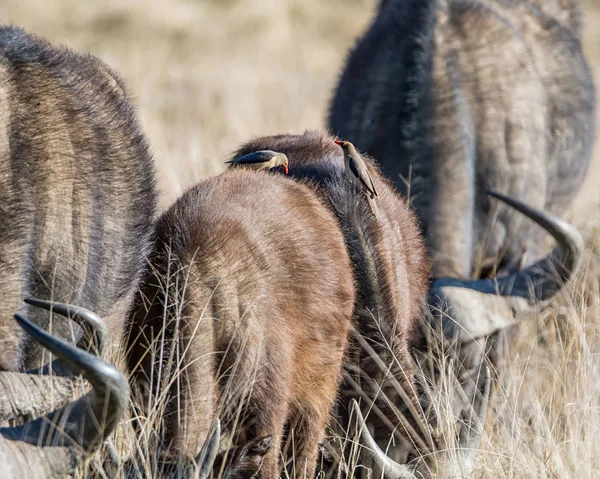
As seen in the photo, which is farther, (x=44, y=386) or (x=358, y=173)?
(x=358, y=173)

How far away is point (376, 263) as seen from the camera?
4.56m

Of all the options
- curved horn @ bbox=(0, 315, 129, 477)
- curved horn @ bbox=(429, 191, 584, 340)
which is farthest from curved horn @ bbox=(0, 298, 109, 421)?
curved horn @ bbox=(429, 191, 584, 340)

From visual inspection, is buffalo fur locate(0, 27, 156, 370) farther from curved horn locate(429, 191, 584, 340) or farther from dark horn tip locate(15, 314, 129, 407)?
curved horn locate(429, 191, 584, 340)

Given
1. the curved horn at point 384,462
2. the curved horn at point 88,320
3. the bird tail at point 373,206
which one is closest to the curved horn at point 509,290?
the bird tail at point 373,206

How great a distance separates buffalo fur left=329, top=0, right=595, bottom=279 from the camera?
20.5 ft

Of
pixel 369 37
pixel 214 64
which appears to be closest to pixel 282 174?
pixel 369 37

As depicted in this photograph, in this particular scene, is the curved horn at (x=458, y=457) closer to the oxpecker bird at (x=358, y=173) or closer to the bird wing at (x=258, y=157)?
the oxpecker bird at (x=358, y=173)

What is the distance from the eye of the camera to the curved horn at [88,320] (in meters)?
3.36

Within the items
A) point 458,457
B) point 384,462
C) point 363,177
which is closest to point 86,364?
point 384,462

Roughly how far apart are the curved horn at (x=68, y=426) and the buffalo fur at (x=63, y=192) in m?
0.91

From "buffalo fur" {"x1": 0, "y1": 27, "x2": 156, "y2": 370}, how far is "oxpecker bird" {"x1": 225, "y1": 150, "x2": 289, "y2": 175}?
0.45 metres

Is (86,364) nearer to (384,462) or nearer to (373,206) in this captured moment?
(384,462)

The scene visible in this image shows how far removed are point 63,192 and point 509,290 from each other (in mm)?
2186

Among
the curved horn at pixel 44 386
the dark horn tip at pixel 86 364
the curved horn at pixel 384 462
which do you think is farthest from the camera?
the curved horn at pixel 384 462
